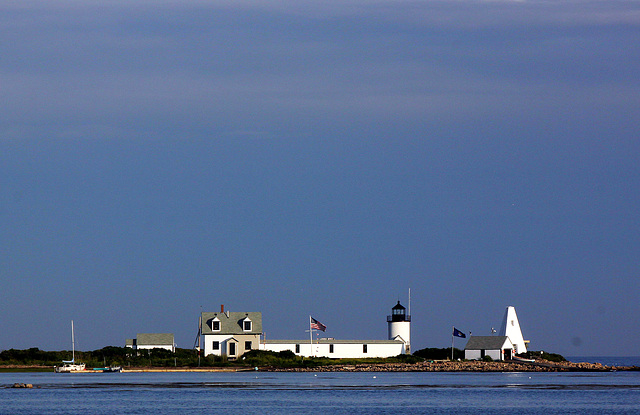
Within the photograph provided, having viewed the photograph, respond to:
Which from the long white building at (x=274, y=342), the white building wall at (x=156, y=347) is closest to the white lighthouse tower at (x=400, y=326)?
the long white building at (x=274, y=342)

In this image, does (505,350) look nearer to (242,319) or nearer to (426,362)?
(426,362)

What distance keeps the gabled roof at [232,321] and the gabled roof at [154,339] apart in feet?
33.3

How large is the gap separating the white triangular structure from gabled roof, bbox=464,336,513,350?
1166 mm

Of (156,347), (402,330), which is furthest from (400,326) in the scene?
(156,347)

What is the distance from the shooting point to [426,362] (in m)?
87.8

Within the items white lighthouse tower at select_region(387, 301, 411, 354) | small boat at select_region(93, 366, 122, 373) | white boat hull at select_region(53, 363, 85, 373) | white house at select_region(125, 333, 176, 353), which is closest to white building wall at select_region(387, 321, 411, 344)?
white lighthouse tower at select_region(387, 301, 411, 354)

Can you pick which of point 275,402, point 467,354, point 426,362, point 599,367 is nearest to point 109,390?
point 275,402

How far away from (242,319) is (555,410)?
139ft

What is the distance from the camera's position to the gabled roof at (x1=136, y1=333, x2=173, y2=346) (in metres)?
94.4

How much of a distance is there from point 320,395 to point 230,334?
30.9 meters

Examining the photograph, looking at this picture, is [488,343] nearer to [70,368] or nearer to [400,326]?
[400,326]

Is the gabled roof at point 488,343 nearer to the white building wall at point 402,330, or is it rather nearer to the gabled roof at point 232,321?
the white building wall at point 402,330

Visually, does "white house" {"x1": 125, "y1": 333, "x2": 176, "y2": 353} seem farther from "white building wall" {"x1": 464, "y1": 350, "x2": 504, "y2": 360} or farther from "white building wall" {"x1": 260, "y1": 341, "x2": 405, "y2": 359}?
"white building wall" {"x1": 464, "y1": 350, "x2": 504, "y2": 360}

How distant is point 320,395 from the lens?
179 feet
